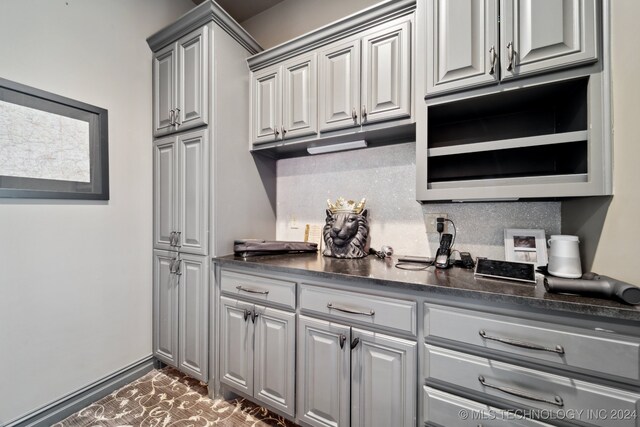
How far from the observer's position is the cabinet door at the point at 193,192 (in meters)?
1.72

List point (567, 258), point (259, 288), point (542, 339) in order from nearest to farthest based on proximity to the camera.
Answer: point (542, 339) → point (567, 258) → point (259, 288)

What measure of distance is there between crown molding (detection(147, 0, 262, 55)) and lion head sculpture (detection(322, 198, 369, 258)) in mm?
1471

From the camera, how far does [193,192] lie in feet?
5.82

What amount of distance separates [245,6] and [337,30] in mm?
1354

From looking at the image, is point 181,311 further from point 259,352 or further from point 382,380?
point 382,380

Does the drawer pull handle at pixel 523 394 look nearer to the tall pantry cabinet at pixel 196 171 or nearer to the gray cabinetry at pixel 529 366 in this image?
the gray cabinetry at pixel 529 366

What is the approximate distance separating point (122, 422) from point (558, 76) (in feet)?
9.85

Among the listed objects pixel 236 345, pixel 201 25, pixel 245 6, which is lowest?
pixel 236 345

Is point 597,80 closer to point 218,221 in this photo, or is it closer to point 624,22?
point 624,22

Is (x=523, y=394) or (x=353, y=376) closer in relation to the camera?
(x=523, y=394)

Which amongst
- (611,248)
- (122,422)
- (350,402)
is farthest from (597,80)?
(122,422)

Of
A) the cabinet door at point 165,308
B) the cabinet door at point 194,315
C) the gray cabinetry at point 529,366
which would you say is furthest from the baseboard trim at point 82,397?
the gray cabinetry at point 529,366

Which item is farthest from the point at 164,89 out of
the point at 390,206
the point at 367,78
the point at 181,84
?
the point at 390,206

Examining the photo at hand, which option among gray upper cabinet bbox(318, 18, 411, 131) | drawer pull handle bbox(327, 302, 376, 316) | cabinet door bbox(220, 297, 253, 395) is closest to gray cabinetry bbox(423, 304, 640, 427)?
drawer pull handle bbox(327, 302, 376, 316)
